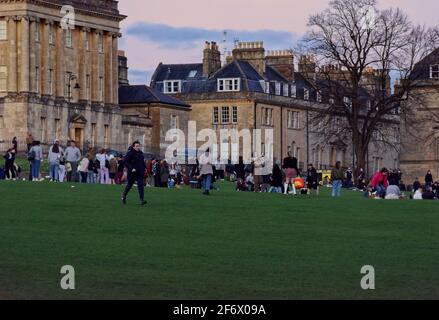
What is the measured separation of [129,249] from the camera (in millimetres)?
36031

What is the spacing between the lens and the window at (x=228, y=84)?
469 feet

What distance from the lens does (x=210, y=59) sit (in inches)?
5782

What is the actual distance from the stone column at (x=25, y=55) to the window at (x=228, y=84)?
93.4 feet

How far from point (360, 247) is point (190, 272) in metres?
6.71

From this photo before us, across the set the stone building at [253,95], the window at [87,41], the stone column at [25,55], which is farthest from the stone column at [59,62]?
the stone building at [253,95]

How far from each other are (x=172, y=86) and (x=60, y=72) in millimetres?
26528

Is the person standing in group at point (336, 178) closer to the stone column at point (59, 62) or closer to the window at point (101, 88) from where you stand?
the stone column at point (59, 62)

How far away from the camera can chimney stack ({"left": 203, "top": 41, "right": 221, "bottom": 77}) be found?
5758 inches

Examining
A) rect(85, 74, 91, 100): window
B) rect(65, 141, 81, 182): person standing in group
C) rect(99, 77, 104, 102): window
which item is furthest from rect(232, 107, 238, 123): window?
rect(65, 141, 81, 182): person standing in group

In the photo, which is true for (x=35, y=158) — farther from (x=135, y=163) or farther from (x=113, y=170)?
(x=135, y=163)

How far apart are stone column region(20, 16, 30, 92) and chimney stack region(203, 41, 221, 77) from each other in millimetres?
30079

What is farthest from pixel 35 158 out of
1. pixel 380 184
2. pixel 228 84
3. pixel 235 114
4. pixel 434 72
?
pixel 228 84
